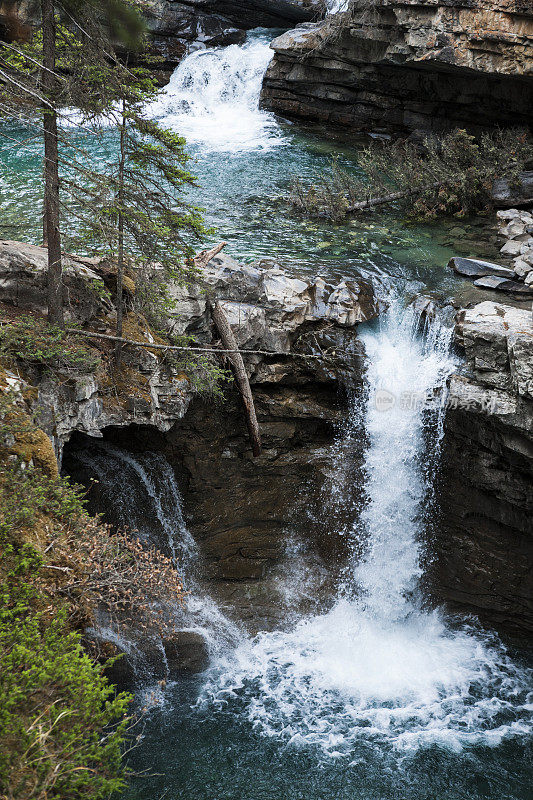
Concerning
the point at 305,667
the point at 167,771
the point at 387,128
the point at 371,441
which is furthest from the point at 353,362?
the point at 387,128

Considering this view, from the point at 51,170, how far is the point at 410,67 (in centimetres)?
1573

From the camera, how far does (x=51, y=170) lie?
7.47 m

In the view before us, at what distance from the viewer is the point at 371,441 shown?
36.8 feet

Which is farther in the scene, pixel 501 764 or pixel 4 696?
pixel 501 764

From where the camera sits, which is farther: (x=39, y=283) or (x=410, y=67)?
(x=410, y=67)

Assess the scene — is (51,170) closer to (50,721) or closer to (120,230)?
(120,230)

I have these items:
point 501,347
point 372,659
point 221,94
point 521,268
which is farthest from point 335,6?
point 372,659

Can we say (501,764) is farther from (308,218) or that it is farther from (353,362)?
(308,218)

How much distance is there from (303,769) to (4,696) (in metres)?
5.56

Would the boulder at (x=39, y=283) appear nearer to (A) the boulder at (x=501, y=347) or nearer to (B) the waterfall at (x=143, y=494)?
(B) the waterfall at (x=143, y=494)

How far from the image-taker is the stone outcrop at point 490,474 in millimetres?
9570

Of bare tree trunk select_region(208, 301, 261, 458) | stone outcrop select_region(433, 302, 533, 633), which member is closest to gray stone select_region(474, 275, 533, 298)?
stone outcrop select_region(433, 302, 533, 633)

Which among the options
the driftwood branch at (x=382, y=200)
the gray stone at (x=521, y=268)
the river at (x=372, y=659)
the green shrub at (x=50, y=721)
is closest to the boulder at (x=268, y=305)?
the river at (x=372, y=659)

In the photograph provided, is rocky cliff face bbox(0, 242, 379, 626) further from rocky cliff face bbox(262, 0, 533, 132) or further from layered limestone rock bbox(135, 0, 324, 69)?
layered limestone rock bbox(135, 0, 324, 69)
